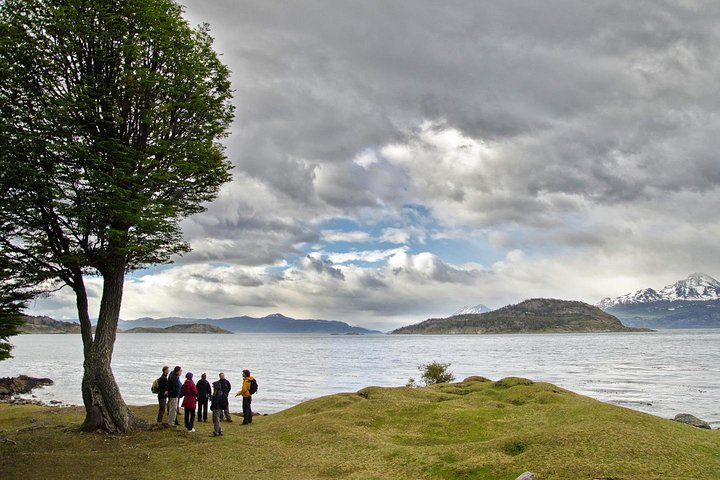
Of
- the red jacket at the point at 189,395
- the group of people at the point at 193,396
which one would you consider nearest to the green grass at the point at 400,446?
the group of people at the point at 193,396

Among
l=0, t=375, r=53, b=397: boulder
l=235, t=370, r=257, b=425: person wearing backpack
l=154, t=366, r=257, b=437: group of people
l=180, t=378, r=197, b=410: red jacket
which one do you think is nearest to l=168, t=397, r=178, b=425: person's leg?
l=154, t=366, r=257, b=437: group of people

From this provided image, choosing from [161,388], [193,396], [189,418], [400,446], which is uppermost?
[161,388]

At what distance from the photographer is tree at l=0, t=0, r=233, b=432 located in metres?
23.8

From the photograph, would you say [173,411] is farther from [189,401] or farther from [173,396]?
[189,401]

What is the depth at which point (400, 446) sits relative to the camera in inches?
912

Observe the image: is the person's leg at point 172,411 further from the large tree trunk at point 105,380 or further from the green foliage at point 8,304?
the green foliage at point 8,304

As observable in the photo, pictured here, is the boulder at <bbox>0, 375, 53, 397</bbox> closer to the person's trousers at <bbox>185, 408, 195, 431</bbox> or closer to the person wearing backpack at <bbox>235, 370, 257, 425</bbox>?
the person wearing backpack at <bbox>235, 370, 257, 425</bbox>

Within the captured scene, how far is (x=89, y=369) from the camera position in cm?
2686

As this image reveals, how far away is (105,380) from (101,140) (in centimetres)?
1271

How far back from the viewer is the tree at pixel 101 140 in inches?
935

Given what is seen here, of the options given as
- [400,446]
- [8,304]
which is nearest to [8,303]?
[8,304]

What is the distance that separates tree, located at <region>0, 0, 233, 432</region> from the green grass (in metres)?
4.57

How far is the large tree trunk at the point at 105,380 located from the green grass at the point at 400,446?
3.15 feet

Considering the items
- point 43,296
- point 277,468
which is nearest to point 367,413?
point 277,468
